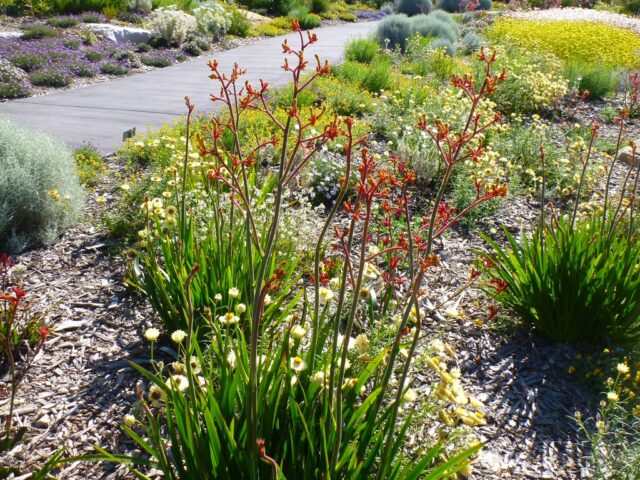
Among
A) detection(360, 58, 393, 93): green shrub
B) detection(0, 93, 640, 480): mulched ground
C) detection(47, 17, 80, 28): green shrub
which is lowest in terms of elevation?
detection(0, 93, 640, 480): mulched ground

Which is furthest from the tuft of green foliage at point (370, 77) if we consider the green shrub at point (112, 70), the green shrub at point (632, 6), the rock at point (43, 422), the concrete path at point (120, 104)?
the green shrub at point (632, 6)

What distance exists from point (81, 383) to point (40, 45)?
31.1 feet

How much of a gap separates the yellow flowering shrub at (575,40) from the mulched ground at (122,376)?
10000 mm

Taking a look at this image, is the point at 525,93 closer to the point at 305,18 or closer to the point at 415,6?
the point at 305,18

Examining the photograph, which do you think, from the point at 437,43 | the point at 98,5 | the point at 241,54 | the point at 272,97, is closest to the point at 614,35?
the point at 437,43

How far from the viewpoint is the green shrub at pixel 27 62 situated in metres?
9.25

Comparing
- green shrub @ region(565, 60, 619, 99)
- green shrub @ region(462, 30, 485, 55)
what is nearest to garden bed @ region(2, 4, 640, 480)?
green shrub @ region(565, 60, 619, 99)

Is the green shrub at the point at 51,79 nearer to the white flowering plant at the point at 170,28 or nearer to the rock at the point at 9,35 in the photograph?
the rock at the point at 9,35

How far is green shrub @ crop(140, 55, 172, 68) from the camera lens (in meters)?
11.0

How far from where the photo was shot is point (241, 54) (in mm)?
13102

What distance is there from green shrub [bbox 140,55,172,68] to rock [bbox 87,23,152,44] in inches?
54.2

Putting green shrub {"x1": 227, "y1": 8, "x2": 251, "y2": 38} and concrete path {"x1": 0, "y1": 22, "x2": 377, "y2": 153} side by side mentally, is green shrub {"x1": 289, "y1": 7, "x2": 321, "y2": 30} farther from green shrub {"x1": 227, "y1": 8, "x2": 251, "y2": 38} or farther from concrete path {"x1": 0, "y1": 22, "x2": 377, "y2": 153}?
concrete path {"x1": 0, "y1": 22, "x2": 377, "y2": 153}

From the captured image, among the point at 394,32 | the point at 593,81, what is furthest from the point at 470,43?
the point at 593,81

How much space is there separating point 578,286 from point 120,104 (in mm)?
6842
